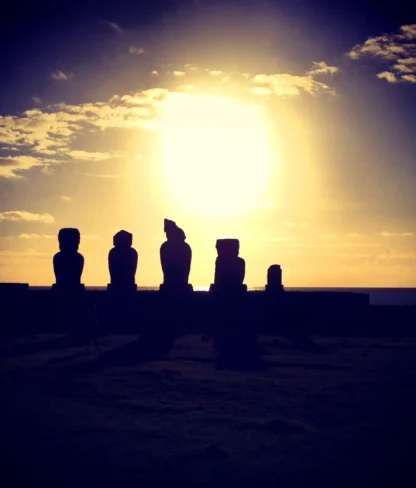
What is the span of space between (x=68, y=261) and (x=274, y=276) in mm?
8324

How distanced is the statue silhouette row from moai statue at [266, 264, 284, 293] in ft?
5.27

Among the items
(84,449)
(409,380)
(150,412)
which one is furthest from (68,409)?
(409,380)

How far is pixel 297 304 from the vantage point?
66.4ft

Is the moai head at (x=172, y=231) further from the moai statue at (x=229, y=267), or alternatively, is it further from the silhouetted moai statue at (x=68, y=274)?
the silhouetted moai statue at (x=68, y=274)

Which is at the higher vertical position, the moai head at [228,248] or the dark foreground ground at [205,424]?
the moai head at [228,248]

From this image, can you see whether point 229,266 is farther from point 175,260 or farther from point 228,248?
point 175,260

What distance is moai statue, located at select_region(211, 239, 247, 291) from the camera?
20453 millimetres

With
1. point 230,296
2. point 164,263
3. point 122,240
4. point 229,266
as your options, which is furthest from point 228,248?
point 122,240

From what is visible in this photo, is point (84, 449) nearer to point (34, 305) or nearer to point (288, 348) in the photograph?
point (288, 348)

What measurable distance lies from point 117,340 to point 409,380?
9051 mm

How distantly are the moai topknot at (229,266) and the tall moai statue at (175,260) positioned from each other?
1159 millimetres

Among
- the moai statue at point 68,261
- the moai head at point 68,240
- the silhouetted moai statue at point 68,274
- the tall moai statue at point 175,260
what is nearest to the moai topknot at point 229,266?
the tall moai statue at point 175,260

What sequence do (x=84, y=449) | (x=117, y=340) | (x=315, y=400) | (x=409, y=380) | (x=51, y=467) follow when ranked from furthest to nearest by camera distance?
(x=117, y=340) < (x=409, y=380) < (x=315, y=400) < (x=84, y=449) < (x=51, y=467)

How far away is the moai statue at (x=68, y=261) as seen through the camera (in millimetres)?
20031
